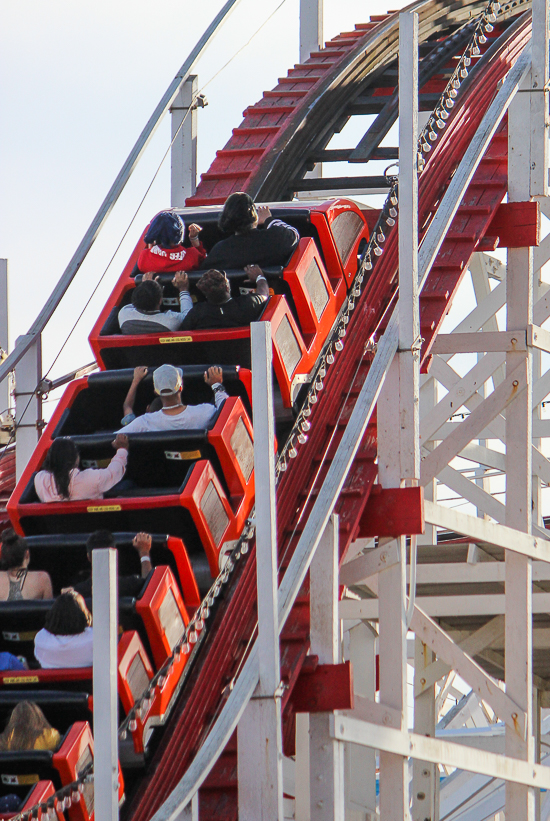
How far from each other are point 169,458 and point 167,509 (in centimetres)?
35

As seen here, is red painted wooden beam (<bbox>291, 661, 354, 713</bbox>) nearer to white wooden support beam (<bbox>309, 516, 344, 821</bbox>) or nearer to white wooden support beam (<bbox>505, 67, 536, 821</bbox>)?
white wooden support beam (<bbox>309, 516, 344, 821</bbox>)

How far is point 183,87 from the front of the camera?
9008mm

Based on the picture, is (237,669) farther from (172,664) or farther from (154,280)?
(154,280)

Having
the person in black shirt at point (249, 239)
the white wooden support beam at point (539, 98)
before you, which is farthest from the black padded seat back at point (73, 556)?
the white wooden support beam at point (539, 98)

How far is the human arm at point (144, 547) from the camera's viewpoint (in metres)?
5.16

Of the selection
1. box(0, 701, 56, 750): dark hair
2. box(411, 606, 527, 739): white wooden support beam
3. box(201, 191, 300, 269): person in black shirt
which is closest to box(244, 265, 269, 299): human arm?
box(201, 191, 300, 269): person in black shirt

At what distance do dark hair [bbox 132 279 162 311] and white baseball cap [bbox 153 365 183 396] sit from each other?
0.85m

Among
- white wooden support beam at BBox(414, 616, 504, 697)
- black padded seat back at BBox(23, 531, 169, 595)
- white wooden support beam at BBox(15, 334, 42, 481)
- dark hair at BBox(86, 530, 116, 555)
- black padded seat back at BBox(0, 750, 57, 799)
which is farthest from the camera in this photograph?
white wooden support beam at BBox(414, 616, 504, 697)

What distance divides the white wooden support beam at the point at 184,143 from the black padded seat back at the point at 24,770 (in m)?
5.38

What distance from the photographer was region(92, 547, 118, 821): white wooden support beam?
341cm

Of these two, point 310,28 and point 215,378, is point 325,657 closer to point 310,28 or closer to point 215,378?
point 215,378

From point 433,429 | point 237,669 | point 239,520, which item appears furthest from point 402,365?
point 433,429

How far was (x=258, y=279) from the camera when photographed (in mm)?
6391

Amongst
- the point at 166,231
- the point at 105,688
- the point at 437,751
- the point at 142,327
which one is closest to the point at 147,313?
the point at 142,327
